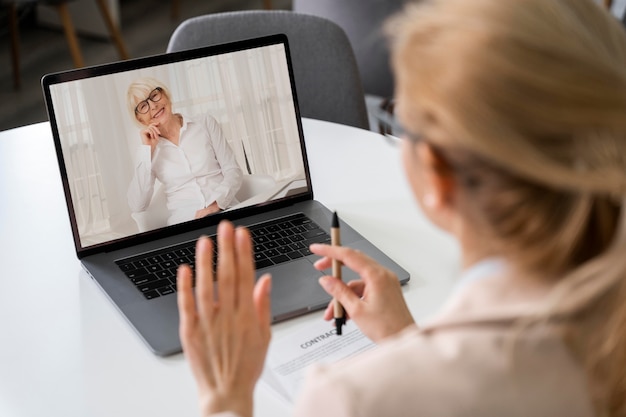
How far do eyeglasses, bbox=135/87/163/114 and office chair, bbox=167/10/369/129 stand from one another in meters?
0.62

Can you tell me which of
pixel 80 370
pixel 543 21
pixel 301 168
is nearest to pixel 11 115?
pixel 301 168

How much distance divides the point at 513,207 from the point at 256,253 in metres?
0.74

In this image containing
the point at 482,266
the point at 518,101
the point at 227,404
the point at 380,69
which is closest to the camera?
the point at 518,101

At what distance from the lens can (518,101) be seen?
26.0 inches

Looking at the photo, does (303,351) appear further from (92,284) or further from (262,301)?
(92,284)

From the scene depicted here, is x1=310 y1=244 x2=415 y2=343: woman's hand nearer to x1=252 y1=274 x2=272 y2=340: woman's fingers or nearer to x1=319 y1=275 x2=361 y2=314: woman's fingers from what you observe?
x1=319 y1=275 x2=361 y2=314: woman's fingers

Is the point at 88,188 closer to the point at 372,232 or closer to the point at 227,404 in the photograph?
the point at 372,232

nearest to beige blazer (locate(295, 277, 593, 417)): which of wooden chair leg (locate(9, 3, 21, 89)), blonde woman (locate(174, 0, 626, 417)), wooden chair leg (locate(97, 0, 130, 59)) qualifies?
blonde woman (locate(174, 0, 626, 417))

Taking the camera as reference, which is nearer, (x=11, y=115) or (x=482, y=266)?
(x=482, y=266)

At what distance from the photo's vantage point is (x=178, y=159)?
1.41 meters

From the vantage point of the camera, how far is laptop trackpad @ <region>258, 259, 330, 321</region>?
1.26m

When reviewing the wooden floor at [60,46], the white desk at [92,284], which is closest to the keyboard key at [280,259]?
the white desk at [92,284]

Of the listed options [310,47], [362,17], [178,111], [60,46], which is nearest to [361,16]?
[362,17]

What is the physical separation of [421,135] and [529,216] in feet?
0.36
